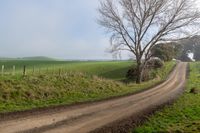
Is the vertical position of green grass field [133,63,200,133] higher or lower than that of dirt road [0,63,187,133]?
lower

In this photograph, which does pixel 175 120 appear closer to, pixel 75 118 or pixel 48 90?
pixel 75 118

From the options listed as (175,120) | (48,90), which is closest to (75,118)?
(175,120)

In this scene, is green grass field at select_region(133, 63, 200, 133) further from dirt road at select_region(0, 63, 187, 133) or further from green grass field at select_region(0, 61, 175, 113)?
green grass field at select_region(0, 61, 175, 113)

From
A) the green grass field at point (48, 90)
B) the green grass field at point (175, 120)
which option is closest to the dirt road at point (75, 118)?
the green grass field at point (175, 120)

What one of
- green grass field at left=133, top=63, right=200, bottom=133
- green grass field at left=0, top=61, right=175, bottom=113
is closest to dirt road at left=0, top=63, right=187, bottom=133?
green grass field at left=133, top=63, right=200, bottom=133

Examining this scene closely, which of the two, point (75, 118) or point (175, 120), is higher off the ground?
point (75, 118)

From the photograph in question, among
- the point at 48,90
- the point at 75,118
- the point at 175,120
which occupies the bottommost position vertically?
the point at 175,120

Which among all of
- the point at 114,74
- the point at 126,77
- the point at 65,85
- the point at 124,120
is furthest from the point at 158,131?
the point at 114,74

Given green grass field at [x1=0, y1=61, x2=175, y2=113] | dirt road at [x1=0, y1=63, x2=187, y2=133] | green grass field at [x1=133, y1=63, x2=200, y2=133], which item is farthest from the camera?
green grass field at [x1=0, y1=61, x2=175, y2=113]

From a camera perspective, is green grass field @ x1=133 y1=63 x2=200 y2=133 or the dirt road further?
green grass field @ x1=133 y1=63 x2=200 y2=133

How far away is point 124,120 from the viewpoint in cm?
1938

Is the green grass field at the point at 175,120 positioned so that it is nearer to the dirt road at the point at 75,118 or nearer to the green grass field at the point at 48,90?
the dirt road at the point at 75,118

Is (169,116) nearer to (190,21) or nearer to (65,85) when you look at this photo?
(65,85)

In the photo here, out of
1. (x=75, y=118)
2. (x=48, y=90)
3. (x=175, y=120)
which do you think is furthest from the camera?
(x=48, y=90)
